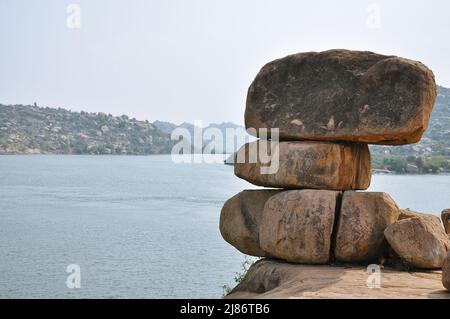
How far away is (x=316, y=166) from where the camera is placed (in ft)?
47.3

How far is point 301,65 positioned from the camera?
15492 millimetres

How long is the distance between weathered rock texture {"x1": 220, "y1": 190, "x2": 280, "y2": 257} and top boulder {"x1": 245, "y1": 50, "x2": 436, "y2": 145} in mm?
1576

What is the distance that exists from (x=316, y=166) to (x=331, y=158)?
0.37m

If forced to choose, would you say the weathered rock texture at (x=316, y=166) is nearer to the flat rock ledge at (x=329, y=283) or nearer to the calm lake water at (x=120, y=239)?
the flat rock ledge at (x=329, y=283)

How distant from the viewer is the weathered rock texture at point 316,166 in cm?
1445

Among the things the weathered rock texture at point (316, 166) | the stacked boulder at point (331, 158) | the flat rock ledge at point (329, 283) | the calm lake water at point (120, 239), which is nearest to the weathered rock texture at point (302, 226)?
the stacked boulder at point (331, 158)

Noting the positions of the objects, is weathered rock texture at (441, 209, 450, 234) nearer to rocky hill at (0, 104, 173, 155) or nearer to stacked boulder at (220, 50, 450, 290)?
stacked boulder at (220, 50, 450, 290)

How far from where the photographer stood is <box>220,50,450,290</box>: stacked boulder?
13.7 metres

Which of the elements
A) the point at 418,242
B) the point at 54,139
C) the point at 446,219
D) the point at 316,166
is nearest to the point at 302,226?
the point at 316,166

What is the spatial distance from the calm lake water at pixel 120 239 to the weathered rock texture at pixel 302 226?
9.32m

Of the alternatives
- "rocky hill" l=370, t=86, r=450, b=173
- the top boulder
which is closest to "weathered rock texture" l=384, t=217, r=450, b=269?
the top boulder

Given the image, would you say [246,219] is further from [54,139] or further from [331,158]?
A: [54,139]

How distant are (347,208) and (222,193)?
189ft
